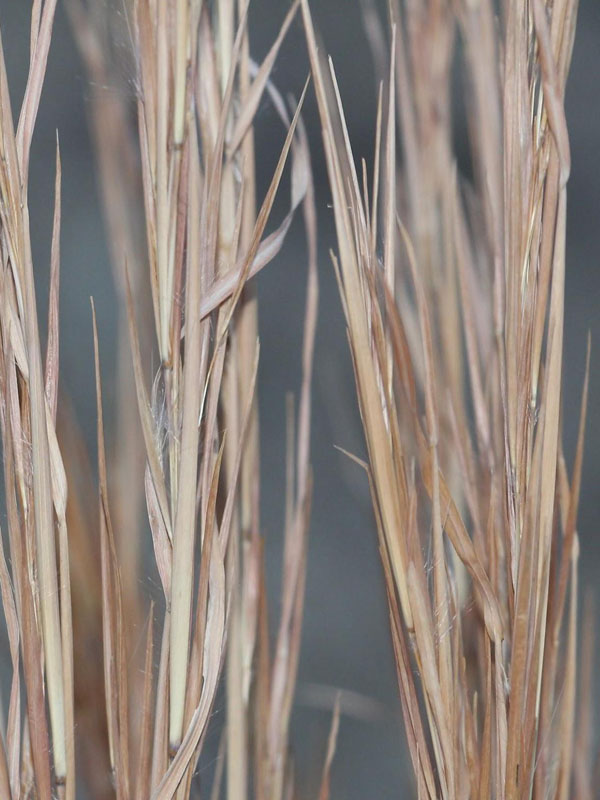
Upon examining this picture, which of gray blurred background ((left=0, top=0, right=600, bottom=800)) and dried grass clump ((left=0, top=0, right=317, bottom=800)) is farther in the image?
gray blurred background ((left=0, top=0, right=600, bottom=800))

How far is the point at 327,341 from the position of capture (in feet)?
2.53

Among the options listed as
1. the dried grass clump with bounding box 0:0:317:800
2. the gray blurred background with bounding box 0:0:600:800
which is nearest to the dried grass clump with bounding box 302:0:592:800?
the dried grass clump with bounding box 0:0:317:800

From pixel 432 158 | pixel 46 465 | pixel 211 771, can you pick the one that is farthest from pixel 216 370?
pixel 211 771

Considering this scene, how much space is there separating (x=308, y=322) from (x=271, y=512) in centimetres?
55

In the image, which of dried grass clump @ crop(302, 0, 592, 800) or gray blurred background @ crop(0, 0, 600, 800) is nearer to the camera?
dried grass clump @ crop(302, 0, 592, 800)

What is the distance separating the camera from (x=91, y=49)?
1.27 feet

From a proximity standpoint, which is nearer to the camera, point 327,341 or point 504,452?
point 504,452

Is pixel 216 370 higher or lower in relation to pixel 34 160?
lower

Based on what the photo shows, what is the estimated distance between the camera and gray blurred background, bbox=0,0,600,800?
75 centimetres

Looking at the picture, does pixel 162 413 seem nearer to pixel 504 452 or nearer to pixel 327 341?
pixel 504 452

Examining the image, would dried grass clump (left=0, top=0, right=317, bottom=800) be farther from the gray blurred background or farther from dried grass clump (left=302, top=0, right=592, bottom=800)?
the gray blurred background

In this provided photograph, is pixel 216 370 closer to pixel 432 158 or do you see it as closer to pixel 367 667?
pixel 432 158


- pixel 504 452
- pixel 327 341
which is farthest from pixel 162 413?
pixel 327 341

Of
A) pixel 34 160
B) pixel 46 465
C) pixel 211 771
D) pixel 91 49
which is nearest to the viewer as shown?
pixel 46 465
